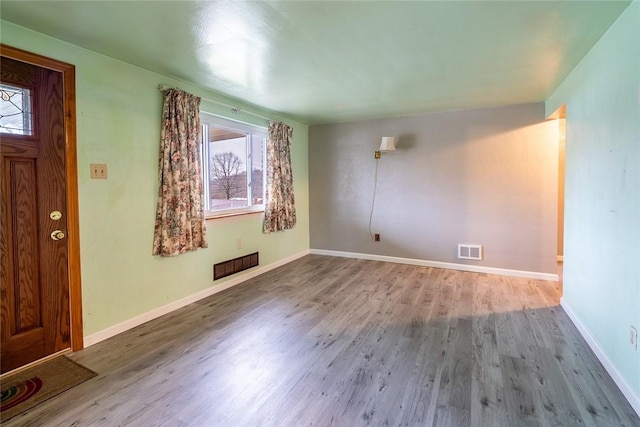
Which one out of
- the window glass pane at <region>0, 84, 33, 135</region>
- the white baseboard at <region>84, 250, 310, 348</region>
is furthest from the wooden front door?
the white baseboard at <region>84, 250, 310, 348</region>

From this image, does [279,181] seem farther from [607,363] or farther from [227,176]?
[607,363]

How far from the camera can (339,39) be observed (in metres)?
2.24

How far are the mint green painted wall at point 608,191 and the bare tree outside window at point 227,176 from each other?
352cm

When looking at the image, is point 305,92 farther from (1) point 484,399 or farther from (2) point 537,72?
(1) point 484,399

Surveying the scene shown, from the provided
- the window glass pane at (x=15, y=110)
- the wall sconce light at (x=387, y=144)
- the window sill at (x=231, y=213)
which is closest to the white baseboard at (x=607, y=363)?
the wall sconce light at (x=387, y=144)

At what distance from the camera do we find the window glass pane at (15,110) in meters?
2.04

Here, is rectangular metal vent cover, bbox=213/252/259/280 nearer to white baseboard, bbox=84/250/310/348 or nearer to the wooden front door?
white baseboard, bbox=84/250/310/348

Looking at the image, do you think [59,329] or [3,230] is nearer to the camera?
[3,230]

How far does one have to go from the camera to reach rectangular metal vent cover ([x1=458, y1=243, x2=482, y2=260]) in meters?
4.40

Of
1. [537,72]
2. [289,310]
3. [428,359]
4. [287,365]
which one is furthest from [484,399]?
[537,72]

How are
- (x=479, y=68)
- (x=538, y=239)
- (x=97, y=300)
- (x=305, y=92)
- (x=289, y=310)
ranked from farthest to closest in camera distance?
(x=538, y=239) → (x=305, y=92) → (x=289, y=310) → (x=479, y=68) → (x=97, y=300)

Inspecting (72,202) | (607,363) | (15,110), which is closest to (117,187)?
(72,202)

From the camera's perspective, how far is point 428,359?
2.24m

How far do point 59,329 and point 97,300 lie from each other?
0.29 meters
